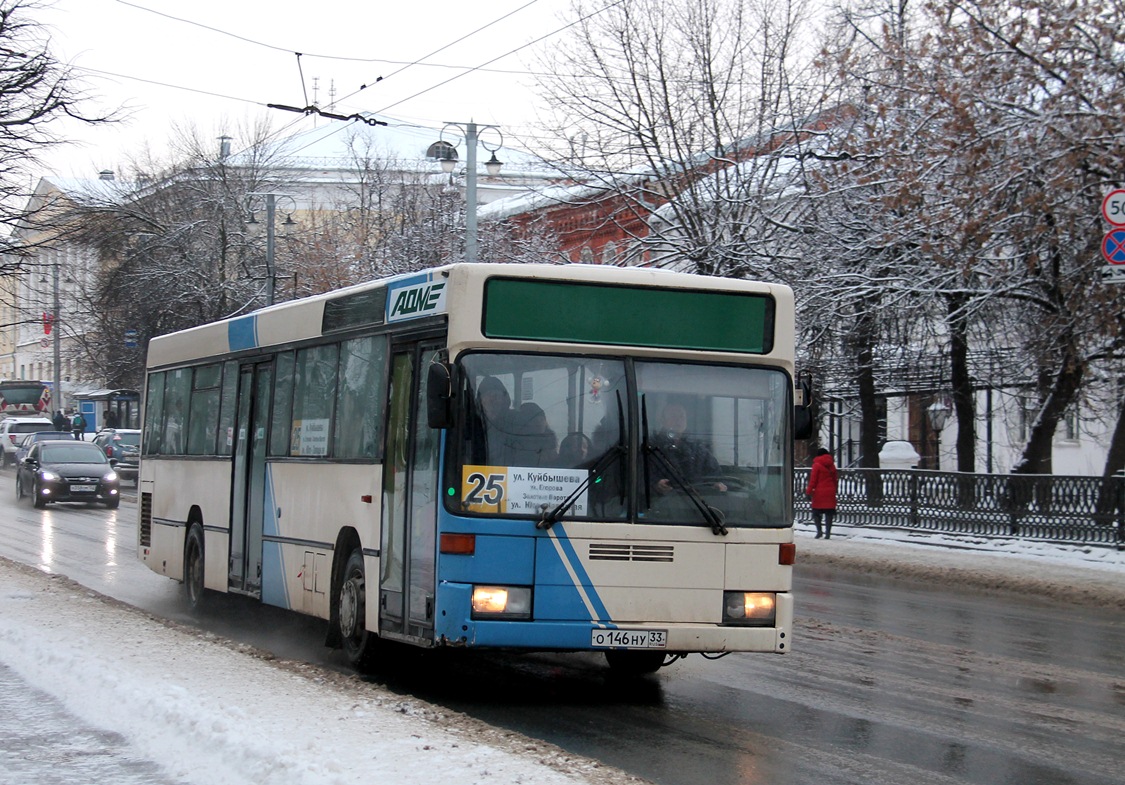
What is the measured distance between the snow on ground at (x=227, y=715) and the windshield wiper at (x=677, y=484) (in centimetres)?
213

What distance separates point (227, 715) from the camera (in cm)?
745

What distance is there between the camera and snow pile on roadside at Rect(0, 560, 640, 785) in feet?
21.1

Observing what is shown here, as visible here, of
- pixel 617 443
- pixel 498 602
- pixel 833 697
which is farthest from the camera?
pixel 833 697

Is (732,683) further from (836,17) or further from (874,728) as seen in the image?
(836,17)

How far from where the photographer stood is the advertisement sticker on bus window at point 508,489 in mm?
9273

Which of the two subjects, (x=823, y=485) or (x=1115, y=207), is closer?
(x=1115, y=207)

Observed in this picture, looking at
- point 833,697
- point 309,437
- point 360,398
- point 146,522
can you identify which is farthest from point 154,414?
point 833,697

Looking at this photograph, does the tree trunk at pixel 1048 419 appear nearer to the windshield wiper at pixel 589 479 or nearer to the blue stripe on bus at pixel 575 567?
the windshield wiper at pixel 589 479

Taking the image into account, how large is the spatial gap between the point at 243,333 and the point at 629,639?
629 cm

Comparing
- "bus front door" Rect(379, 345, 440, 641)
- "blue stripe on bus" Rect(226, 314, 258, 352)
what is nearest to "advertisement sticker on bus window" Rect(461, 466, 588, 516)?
"bus front door" Rect(379, 345, 440, 641)

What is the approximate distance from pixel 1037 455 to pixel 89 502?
22.8 meters

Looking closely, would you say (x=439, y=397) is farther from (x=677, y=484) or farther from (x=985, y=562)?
(x=985, y=562)

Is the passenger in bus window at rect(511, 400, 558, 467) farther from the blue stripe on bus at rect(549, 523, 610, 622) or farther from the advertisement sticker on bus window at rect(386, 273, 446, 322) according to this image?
the advertisement sticker on bus window at rect(386, 273, 446, 322)

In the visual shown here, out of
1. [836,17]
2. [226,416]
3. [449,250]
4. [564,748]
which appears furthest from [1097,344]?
[449,250]
